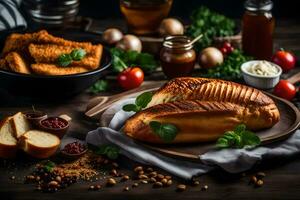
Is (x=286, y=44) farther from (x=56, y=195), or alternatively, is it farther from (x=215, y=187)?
(x=56, y=195)

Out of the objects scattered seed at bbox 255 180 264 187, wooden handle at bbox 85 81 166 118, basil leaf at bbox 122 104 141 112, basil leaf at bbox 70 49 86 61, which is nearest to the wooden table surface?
scattered seed at bbox 255 180 264 187

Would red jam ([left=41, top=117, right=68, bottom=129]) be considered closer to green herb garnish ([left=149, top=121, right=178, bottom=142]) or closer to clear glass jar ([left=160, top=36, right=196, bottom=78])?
green herb garnish ([left=149, top=121, right=178, bottom=142])

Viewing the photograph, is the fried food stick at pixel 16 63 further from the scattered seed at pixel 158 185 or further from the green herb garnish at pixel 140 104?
the scattered seed at pixel 158 185

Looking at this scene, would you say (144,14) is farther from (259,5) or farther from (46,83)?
(46,83)

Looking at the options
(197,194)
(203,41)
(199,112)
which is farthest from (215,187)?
(203,41)

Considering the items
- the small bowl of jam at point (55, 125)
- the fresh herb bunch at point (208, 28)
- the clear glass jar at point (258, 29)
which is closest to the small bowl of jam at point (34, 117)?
the small bowl of jam at point (55, 125)

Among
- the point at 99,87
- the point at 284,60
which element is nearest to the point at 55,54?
the point at 99,87
